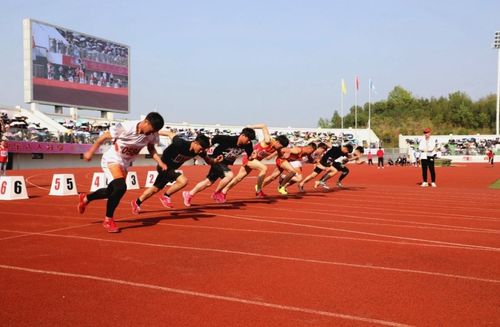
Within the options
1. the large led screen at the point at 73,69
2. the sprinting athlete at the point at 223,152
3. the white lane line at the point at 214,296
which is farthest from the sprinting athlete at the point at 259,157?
the large led screen at the point at 73,69

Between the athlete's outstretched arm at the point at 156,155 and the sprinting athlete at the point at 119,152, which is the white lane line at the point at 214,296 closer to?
the sprinting athlete at the point at 119,152

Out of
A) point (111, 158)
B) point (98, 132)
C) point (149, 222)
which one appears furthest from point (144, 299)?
point (98, 132)

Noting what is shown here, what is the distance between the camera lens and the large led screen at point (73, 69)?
37.5 m

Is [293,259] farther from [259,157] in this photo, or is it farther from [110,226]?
[259,157]

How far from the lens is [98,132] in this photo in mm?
42312

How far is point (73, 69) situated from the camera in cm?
4028

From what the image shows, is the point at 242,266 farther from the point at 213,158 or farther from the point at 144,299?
the point at 213,158

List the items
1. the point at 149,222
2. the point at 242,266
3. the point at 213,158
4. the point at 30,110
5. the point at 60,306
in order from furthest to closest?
Result: the point at 30,110 < the point at 213,158 < the point at 149,222 < the point at 242,266 < the point at 60,306

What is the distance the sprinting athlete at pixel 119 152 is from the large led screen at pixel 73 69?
108 feet

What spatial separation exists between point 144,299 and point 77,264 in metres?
1.58

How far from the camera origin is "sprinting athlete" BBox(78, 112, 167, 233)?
761cm

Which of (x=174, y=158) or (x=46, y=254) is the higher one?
(x=174, y=158)

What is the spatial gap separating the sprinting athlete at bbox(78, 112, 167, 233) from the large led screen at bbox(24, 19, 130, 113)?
32870 millimetres

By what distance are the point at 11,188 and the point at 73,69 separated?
29.5m
